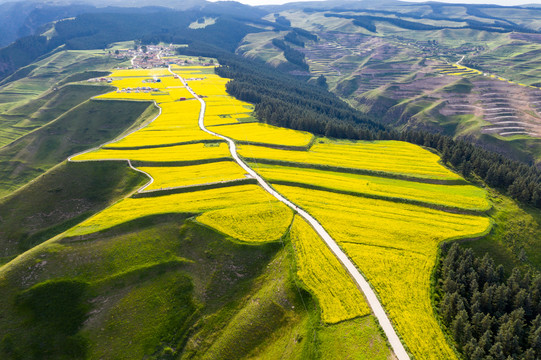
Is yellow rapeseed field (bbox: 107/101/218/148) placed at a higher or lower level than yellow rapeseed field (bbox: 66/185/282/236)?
higher

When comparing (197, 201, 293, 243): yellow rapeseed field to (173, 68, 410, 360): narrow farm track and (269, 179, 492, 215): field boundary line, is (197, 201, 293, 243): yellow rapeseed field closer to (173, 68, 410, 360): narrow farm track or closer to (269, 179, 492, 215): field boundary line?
(173, 68, 410, 360): narrow farm track

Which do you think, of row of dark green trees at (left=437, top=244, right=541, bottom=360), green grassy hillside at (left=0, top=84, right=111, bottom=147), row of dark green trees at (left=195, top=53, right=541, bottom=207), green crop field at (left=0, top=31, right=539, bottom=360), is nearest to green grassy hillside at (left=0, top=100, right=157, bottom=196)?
green grassy hillside at (left=0, top=84, right=111, bottom=147)

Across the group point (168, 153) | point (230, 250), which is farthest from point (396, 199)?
point (168, 153)

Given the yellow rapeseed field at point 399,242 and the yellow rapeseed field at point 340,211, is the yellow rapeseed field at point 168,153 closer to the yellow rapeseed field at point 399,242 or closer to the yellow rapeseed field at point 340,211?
the yellow rapeseed field at point 340,211

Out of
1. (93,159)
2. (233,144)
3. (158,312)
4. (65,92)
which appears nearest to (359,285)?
(158,312)

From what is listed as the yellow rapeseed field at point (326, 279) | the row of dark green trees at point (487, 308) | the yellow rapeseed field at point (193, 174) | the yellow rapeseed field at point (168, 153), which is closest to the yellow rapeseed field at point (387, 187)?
the yellow rapeseed field at point (193, 174)

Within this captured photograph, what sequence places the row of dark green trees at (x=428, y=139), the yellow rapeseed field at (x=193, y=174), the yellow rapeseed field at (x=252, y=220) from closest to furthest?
1. the yellow rapeseed field at (x=252, y=220)
2. the yellow rapeseed field at (x=193, y=174)
3. the row of dark green trees at (x=428, y=139)
